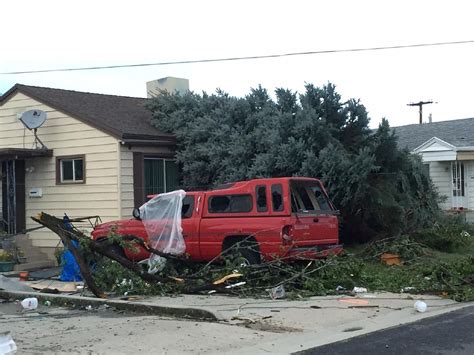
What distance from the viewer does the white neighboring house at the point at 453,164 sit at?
872 inches

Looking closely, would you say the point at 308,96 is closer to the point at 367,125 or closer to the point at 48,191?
the point at 367,125

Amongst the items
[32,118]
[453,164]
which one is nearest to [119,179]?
[32,118]

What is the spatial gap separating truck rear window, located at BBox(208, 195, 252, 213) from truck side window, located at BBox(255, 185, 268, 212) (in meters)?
0.19

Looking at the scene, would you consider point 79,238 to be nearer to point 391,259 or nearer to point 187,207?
point 187,207

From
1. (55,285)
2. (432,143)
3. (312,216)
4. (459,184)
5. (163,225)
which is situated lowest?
(55,285)

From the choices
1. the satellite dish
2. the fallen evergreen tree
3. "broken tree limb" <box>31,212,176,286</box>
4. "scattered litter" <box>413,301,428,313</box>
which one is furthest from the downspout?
"scattered litter" <box>413,301,428,313</box>

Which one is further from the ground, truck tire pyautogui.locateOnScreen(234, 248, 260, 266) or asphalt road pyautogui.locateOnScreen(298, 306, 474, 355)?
truck tire pyautogui.locateOnScreen(234, 248, 260, 266)

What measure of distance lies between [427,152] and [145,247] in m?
14.9

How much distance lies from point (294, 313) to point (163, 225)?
4.26m

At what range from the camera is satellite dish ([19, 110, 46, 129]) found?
1662 centimetres

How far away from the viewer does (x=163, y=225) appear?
12172 mm

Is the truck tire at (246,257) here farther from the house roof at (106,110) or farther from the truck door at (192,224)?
the house roof at (106,110)

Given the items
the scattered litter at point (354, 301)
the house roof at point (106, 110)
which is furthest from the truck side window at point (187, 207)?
the house roof at point (106, 110)

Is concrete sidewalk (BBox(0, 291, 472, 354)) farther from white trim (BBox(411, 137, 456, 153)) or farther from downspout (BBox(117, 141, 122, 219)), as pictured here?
white trim (BBox(411, 137, 456, 153))
